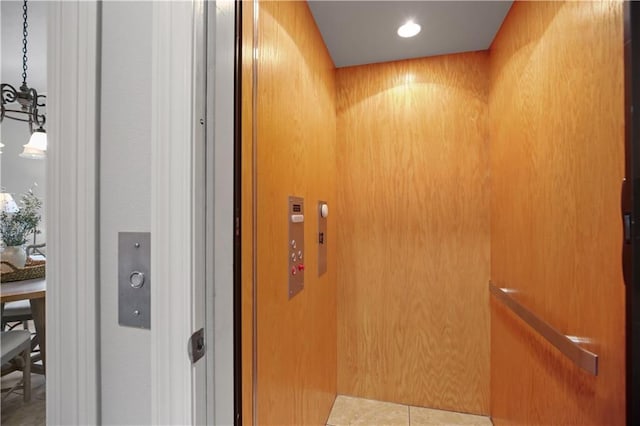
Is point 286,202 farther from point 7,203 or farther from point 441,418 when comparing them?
point 441,418

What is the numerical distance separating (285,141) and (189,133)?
86cm

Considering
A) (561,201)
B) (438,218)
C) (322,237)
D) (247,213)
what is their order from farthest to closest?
(438,218)
(322,237)
(561,201)
(247,213)

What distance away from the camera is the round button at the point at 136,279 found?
554mm

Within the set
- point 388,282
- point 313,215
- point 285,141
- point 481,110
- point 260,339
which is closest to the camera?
point 260,339

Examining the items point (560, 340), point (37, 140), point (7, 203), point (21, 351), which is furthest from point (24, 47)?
point (560, 340)

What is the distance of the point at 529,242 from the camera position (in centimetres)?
144

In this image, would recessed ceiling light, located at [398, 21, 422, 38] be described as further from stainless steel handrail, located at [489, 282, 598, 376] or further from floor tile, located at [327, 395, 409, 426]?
floor tile, located at [327, 395, 409, 426]

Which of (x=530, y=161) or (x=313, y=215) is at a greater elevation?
(x=530, y=161)

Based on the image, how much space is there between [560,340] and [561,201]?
1.72 feet

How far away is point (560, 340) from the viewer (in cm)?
111

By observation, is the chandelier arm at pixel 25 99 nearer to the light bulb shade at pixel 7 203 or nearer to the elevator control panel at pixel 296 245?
the light bulb shade at pixel 7 203

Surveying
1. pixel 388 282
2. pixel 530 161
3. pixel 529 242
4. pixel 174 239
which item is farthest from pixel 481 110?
pixel 174 239

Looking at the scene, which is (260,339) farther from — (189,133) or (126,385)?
(189,133)

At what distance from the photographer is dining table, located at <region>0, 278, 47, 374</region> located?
0.62 metres
